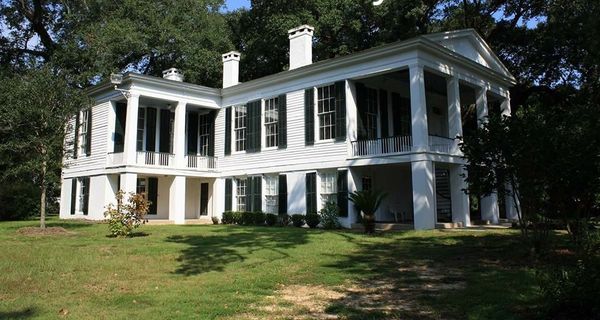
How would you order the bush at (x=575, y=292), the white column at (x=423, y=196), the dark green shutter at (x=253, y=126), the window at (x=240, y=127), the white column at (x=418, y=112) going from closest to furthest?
the bush at (x=575, y=292)
the white column at (x=423, y=196)
the white column at (x=418, y=112)
the dark green shutter at (x=253, y=126)
the window at (x=240, y=127)

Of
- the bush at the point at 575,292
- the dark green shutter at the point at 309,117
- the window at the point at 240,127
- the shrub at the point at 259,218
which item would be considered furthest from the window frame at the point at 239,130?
the bush at the point at 575,292

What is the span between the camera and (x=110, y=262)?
10.1 m

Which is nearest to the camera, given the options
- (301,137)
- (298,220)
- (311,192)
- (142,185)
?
(298,220)

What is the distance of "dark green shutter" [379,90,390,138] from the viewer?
22547mm

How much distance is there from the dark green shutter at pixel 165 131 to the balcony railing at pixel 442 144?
13.8m

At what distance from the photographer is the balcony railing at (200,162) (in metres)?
24.9

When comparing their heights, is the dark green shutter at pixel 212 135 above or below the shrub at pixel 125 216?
above

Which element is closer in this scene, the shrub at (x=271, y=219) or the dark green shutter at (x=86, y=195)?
the shrub at (x=271, y=219)

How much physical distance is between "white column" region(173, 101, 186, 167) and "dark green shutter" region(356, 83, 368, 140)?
9041 millimetres

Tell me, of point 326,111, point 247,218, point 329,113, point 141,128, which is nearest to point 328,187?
point 329,113

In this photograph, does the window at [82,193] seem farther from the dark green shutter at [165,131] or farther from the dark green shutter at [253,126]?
the dark green shutter at [253,126]

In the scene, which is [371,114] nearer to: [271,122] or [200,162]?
[271,122]

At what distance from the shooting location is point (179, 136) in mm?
24391

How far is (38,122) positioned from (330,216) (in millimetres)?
11080
